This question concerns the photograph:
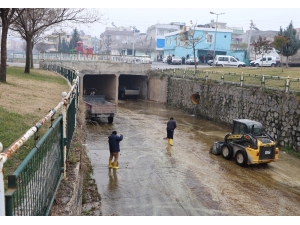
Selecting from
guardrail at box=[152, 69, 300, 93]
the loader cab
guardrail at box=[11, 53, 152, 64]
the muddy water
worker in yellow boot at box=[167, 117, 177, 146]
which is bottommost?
the muddy water

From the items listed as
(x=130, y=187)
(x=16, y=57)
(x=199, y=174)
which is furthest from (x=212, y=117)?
(x=16, y=57)

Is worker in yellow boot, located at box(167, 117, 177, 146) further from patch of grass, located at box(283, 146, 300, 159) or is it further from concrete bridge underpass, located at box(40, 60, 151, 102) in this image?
concrete bridge underpass, located at box(40, 60, 151, 102)

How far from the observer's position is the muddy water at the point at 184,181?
9203 millimetres

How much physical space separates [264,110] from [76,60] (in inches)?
918

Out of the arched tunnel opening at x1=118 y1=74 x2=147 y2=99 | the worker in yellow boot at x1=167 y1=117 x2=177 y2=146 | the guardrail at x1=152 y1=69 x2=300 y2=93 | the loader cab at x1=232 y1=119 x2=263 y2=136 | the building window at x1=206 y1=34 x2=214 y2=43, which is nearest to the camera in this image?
the loader cab at x1=232 y1=119 x2=263 y2=136

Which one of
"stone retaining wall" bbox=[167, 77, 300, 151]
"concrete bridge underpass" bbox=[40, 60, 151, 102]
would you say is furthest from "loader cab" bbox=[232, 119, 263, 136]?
"concrete bridge underpass" bbox=[40, 60, 151, 102]

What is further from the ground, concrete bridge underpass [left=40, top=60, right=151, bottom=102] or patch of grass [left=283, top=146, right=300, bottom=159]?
concrete bridge underpass [left=40, top=60, right=151, bottom=102]

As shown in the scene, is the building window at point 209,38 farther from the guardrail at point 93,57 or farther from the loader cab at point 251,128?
the loader cab at point 251,128

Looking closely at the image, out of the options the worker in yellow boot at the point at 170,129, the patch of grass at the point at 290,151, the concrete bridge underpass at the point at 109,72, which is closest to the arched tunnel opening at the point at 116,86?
the concrete bridge underpass at the point at 109,72

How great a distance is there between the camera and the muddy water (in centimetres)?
920

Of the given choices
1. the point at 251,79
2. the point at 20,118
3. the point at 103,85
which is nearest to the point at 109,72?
→ the point at 103,85

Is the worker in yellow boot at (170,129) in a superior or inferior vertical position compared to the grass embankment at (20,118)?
inferior

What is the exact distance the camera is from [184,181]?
1123 cm

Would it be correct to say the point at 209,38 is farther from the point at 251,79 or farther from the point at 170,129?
the point at 170,129
